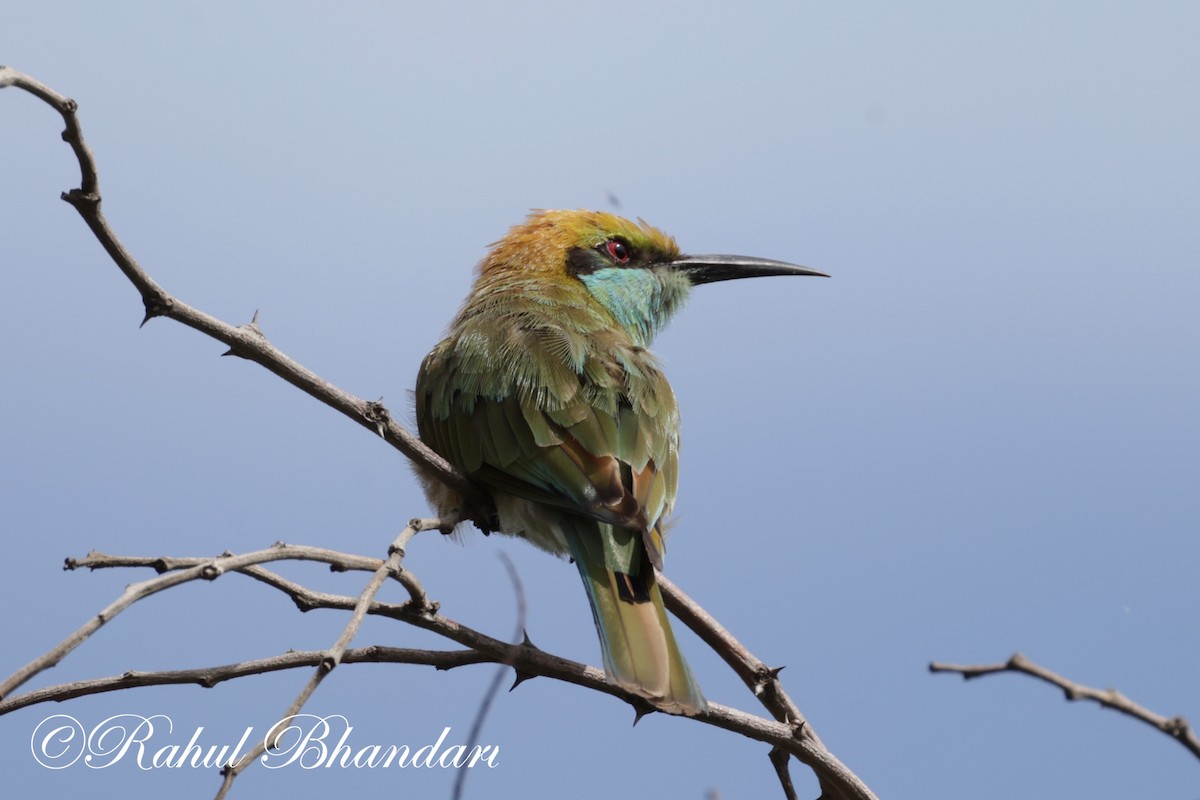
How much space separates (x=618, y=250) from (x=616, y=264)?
0.24 feet

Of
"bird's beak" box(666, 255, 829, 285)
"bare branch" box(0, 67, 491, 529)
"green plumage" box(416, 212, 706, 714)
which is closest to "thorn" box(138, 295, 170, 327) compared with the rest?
"bare branch" box(0, 67, 491, 529)

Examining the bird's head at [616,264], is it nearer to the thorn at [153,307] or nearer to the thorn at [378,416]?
the thorn at [378,416]

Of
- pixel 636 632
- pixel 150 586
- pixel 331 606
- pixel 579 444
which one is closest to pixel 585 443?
pixel 579 444

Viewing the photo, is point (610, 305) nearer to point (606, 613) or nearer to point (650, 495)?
point (650, 495)

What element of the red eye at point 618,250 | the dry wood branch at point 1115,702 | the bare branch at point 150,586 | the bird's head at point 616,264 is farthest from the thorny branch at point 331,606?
the red eye at point 618,250

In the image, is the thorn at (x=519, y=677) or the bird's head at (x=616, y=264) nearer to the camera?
the thorn at (x=519, y=677)

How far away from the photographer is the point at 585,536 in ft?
9.48

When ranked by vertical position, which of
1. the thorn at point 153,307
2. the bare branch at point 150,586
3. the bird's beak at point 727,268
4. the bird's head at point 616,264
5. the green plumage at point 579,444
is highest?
the bird's beak at point 727,268

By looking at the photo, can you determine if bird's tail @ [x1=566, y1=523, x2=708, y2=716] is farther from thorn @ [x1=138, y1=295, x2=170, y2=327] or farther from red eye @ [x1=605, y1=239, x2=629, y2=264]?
red eye @ [x1=605, y1=239, x2=629, y2=264]

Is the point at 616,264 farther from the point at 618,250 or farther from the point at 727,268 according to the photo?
the point at 727,268

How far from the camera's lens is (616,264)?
4.43 meters

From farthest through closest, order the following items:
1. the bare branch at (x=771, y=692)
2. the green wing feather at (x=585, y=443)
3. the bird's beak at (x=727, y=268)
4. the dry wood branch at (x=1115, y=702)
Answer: the bird's beak at (x=727, y=268), the green wing feather at (x=585, y=443), the bare branch at (x=771, y=692), the dry wood branch at (x=1115, y=702)

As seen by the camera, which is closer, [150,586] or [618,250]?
[150,586]

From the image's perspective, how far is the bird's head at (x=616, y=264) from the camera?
14.1 feet
